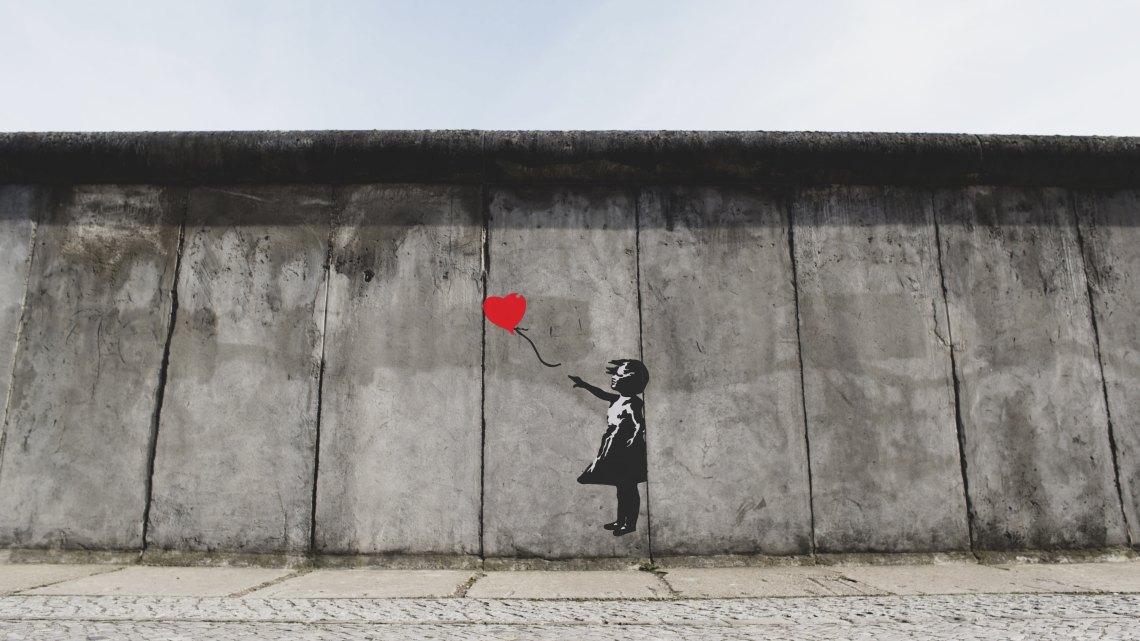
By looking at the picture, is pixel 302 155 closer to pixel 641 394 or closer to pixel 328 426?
pixel 328 426

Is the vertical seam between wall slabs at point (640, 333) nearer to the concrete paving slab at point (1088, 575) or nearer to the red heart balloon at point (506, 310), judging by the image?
the red heart balloon at point (506, 310)

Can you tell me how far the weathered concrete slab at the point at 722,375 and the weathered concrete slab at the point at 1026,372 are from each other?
Result: 109 centimetres

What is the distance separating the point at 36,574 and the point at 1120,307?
6.53 m

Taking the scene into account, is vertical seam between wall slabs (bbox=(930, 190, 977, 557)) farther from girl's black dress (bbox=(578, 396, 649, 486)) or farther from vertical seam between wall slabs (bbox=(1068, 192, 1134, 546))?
girl's black dress (bbox=(578, 396, 649, 486))

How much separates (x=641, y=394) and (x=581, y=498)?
0.72 meters

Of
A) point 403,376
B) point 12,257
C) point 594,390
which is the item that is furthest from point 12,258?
point 594,390

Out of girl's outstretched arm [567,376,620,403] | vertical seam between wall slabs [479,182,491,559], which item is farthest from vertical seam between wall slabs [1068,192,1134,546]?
vertical seam between wall slabs [479,182,491,559]

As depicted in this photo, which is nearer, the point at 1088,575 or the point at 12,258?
the point at 1088,575

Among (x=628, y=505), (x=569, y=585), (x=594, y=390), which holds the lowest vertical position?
(x=569, y=585)

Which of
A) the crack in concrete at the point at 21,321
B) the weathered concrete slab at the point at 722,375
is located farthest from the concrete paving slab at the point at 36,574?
the weathered concrete slab at the point at 722,375

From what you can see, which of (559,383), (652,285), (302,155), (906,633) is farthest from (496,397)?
(906,633)

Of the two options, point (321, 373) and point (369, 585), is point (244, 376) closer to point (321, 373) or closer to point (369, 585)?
point (321, 373)

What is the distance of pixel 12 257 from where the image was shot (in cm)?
422

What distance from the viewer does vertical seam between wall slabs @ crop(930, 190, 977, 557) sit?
3941 millimetres
